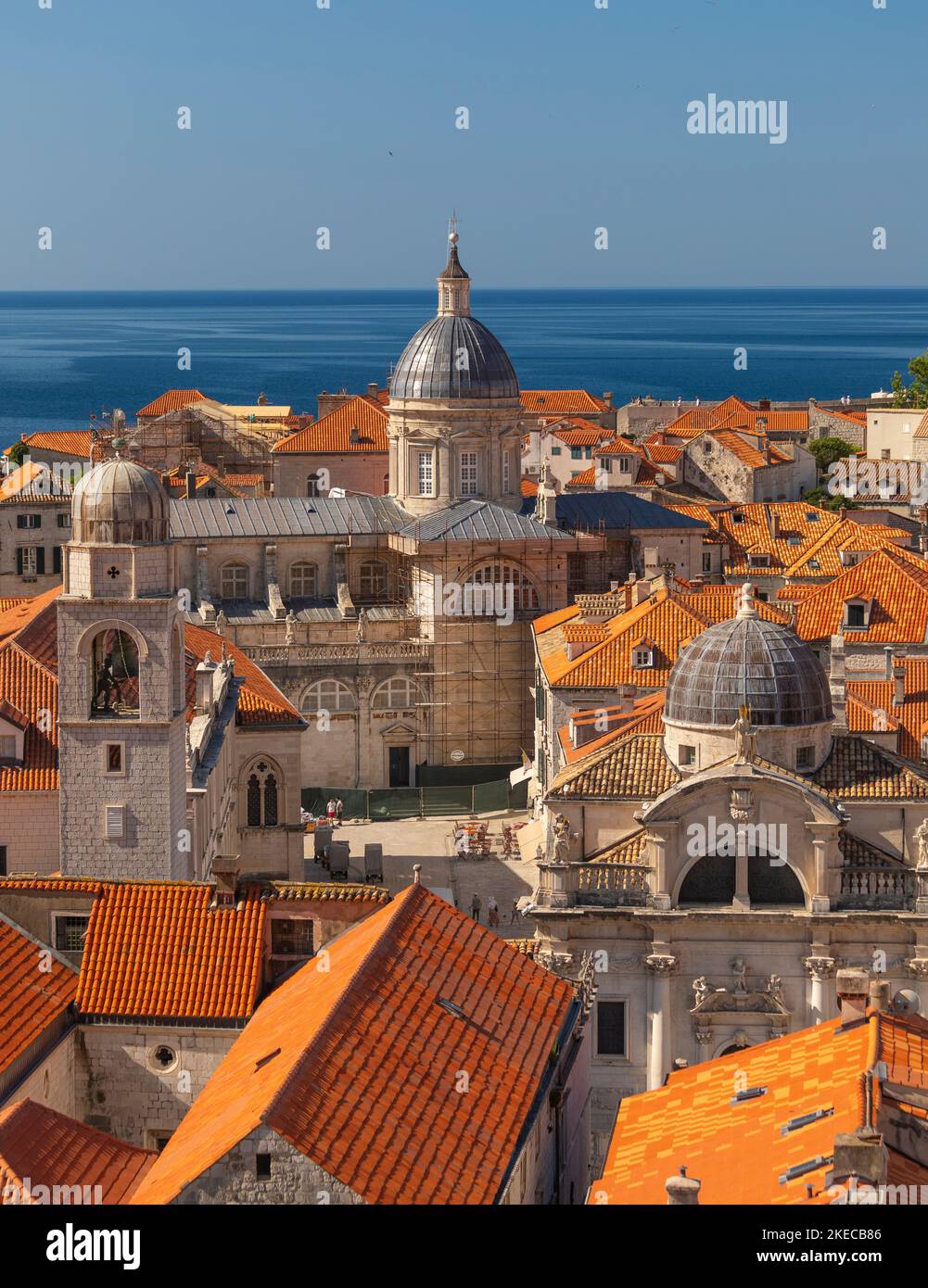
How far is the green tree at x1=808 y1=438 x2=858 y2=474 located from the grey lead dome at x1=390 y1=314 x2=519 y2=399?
55.7 meters

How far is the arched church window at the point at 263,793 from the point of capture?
54812 mm

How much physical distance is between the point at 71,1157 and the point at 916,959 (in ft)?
53.8

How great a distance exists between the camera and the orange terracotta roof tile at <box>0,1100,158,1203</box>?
26.7 m

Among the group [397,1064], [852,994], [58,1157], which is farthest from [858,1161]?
[58,1157]

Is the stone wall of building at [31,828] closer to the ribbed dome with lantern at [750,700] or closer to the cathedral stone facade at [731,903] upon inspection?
the cathedral stone facade at [731,903]

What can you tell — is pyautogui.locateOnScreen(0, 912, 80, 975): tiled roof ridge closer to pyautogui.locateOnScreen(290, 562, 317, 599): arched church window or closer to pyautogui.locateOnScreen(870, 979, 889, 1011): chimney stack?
pyautogui.locateOnScreen(870, 979, 889, 1011): chimney stack

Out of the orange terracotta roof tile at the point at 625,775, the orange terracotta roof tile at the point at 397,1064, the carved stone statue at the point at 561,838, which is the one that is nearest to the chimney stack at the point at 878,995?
the orange terracotta roof tile at the point at 397,1064

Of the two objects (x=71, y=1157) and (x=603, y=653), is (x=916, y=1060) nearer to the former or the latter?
(x=71, y=1157)

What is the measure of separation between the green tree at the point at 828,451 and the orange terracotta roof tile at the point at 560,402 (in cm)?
1883

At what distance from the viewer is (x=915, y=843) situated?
41094mm

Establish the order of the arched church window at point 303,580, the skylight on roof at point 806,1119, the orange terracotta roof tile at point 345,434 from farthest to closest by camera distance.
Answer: the orange terracotta roof tile at point 345,434
the arched church window at point 303,580
the skylight on roof at point 806,1119

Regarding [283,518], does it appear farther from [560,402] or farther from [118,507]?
[560,402]
